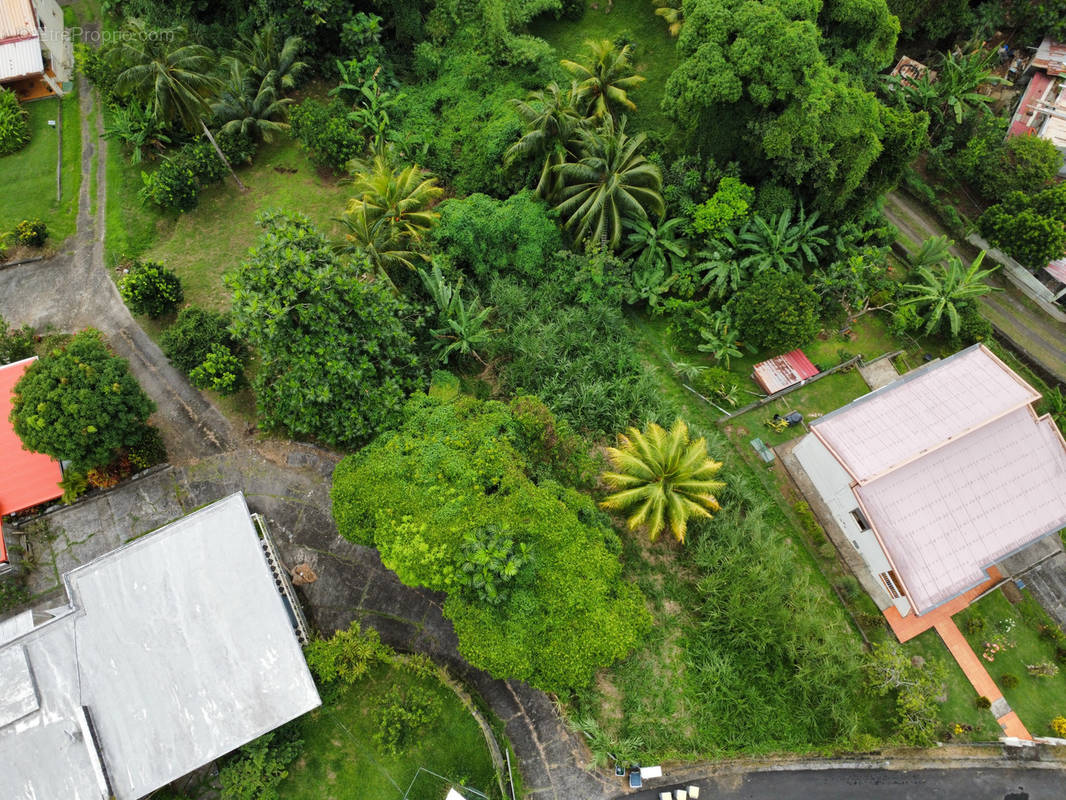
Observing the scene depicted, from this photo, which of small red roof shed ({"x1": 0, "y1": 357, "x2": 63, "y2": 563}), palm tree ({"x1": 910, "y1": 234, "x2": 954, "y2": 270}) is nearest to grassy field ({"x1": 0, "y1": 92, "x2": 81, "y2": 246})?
small red roof shed ({"x1": 0, "y1": 357, "x2": 63, "y2": 563})

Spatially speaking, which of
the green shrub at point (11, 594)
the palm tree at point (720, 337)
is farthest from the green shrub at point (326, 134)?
the green shrub at point (11, 594)

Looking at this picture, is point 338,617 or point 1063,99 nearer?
point 338,617

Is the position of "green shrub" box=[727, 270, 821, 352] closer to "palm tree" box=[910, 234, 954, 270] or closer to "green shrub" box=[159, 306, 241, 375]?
"palm tree" box=[910, 234, 954, 270]

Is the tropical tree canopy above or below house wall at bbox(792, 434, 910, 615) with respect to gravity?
above

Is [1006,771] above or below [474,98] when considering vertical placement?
below

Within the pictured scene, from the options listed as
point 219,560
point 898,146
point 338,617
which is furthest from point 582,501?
point 898,146

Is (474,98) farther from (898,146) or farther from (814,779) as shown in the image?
(814,779)

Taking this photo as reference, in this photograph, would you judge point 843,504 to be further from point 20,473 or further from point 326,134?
point 20,473
